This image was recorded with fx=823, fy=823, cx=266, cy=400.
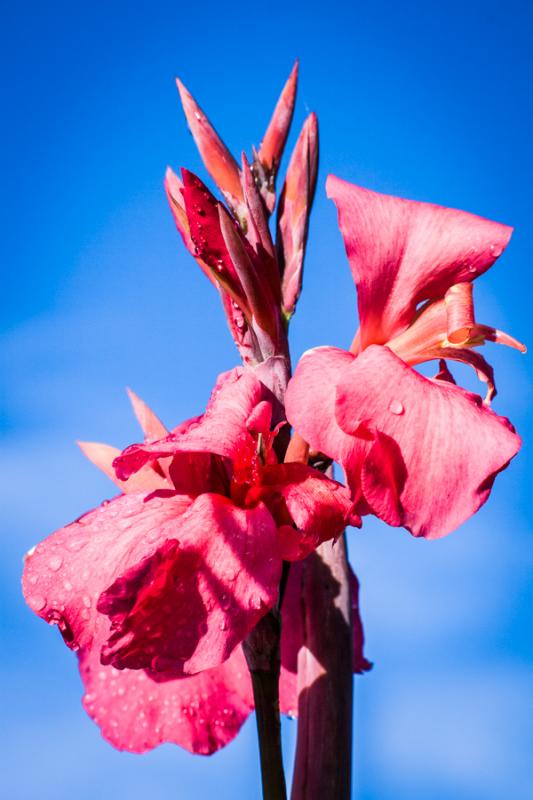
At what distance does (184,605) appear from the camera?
1.87ft

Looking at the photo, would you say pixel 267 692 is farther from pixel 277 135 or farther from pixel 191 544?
pixel 277 135

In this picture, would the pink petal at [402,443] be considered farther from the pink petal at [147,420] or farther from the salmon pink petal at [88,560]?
the pink petal at [147,420]

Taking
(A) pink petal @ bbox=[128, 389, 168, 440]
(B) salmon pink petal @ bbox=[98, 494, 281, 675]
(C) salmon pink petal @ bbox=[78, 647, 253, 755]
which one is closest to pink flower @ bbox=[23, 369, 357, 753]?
(B) salmon pink petal @ bbox=[98, 494, 281, 675]

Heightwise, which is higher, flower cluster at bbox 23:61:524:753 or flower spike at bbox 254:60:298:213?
flower spike at bbox 254:60:298:213

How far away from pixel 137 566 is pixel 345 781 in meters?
0.43

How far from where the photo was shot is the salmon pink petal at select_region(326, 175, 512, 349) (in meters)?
0.68

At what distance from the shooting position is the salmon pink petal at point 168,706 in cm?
83

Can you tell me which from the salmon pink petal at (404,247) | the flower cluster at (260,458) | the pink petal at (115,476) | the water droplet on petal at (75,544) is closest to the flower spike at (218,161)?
the flower cluster at (260,458)

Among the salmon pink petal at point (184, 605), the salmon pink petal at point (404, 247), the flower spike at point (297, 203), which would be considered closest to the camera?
the salmon pink petal at point (184, 605)

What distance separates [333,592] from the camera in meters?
0.93

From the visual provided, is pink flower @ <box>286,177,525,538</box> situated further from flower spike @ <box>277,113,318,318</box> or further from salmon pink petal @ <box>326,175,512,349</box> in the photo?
flower spike @ <box>277,113,318,318</box>

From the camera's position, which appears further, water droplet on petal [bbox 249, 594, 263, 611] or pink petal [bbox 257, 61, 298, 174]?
pink petal [bbox 257, 61, 298, 174]

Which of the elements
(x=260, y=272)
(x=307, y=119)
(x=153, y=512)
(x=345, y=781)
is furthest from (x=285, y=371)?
(x=345, y=781)

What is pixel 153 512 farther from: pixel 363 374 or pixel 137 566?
pixel 363 374
